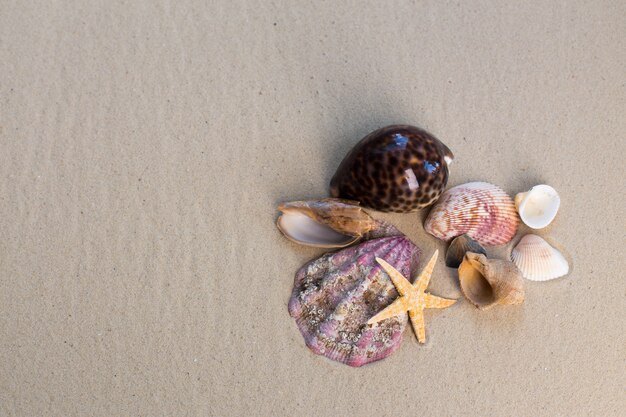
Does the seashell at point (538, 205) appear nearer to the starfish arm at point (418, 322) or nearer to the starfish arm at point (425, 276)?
the starfish arm at point (425, 276)

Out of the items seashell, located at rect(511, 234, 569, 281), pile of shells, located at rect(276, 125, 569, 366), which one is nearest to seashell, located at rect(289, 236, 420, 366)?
pile of shells, located at rect(276, 125, 569, 366)

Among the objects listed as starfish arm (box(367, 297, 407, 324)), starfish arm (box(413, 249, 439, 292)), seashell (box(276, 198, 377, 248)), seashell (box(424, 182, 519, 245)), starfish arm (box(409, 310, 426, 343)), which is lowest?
starfish arm (box(409, 310, 426, 343))

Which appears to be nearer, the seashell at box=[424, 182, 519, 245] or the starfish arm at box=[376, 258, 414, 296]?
the starfish arm at box=[376, 258, 414, 296]

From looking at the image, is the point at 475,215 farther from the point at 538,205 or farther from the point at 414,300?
the point at 414,300

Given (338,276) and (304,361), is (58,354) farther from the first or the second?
(338,276)

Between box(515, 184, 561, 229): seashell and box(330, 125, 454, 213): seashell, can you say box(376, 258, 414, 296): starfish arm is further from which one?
box(515, 184, 561, 229): seashell

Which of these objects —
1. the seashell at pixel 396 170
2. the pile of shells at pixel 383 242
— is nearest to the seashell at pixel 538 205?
the pile of shells at pixel 383 242
